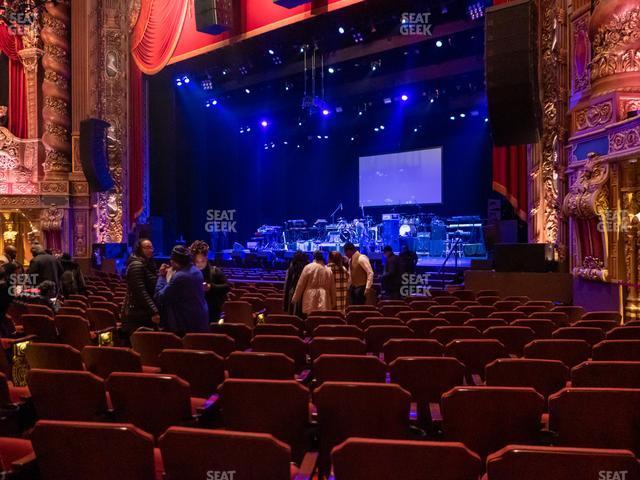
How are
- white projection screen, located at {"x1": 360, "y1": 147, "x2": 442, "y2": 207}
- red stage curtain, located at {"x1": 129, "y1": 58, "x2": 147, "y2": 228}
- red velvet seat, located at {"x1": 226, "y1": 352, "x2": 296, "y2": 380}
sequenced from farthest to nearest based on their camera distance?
white projection screen, located at {"x1": 360, "y1": 147, "x2": 442, "y2": 207}
red stage curtain, located at {"x1": 129, "y1": 58, "x2": 147, "y2": 228}
red velvet seat, located at {"x1": 226, "y1": 352, "x2": 296, "y2": 380}

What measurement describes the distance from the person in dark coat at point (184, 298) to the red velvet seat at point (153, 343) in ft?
1.71

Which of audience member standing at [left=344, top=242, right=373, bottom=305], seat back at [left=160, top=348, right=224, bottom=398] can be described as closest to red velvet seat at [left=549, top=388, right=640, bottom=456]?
seat back at [left=160, top=348, right=224, bottom=398]

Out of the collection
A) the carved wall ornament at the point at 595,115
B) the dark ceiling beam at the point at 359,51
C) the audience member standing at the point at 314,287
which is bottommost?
the audience member standing at the point at 314,287

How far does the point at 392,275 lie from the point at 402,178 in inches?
488

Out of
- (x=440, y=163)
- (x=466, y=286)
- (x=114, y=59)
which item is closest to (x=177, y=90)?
(x=114, y=59)

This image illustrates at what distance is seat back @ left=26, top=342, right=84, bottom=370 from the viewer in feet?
11.6

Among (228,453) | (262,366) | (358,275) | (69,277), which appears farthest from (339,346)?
(69,277)

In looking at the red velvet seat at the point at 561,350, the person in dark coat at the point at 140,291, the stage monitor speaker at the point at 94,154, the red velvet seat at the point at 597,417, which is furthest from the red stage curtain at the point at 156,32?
the red velvet seat at the point at 597,417

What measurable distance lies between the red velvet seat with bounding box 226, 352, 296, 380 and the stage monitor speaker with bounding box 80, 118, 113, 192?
12.0 m

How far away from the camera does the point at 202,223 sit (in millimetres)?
20234

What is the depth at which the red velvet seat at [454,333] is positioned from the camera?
14.5ft

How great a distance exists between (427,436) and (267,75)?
60.7ft

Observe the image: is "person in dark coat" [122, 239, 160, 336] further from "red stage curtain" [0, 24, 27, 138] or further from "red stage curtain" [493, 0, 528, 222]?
"red stage curtain" [0, 24, 27, 138]

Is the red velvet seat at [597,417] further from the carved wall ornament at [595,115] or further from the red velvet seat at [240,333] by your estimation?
the carved wall ornament at [595,115]
